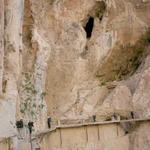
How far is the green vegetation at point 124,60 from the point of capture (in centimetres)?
1488

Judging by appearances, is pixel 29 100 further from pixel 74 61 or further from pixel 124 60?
pixel 124 60

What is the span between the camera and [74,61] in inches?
560

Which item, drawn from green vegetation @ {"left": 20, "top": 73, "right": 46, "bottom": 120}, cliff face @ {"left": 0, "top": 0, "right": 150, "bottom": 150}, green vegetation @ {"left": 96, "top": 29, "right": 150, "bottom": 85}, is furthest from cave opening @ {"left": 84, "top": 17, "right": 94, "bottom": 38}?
green vegetation @ {"left": 20, "top": 73, "right": 46, "bottom": 120}

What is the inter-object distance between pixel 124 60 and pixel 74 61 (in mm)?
1997

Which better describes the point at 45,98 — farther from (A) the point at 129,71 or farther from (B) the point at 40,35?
(A) the point at 129,71

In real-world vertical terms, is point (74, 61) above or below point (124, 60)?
below

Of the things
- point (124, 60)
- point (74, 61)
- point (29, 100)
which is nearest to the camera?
point (29, 100)

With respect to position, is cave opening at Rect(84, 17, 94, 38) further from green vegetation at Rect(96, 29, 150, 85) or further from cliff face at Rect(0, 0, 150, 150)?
green vegetation at Rect(96, 29, 150, 85)

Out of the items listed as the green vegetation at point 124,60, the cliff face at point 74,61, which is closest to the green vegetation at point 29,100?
the cliff face at point 74,61

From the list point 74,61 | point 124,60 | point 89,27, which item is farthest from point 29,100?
point 124,60

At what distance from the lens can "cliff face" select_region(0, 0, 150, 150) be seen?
464 inches

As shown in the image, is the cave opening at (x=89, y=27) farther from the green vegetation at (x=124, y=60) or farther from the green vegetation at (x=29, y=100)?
the green vegetation at (x=29, y=100)

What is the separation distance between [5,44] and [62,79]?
2983 millimetres

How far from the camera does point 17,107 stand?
38.9 ft
